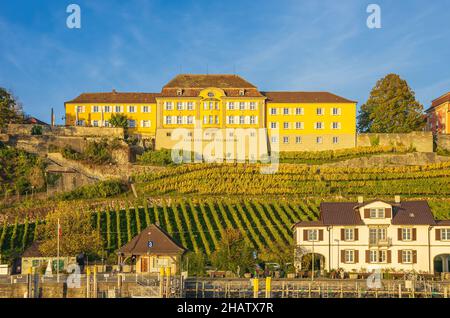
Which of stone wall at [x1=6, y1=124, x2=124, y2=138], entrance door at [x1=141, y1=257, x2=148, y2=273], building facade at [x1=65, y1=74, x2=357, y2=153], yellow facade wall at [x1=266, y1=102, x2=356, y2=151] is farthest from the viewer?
building facade at [x1=65, y1=74, x2=357, y2=153]

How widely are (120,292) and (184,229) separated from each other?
94.1 ft

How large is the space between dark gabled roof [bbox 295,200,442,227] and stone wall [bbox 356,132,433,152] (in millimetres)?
31193

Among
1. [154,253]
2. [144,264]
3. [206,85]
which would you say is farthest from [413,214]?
[206,85]

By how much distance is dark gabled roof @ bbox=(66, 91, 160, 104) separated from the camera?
111 metres

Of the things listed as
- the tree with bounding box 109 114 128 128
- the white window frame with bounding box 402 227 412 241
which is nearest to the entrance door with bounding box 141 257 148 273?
the white window frame with bounding box 402 227 412 241

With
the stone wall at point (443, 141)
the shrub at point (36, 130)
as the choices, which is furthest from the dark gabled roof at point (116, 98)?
the stone wall at point (443, 141)

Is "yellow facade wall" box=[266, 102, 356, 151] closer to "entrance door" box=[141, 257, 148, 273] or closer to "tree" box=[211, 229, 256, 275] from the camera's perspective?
"tree" box=[211, 229, 256, 275]

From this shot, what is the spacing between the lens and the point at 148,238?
219 feet

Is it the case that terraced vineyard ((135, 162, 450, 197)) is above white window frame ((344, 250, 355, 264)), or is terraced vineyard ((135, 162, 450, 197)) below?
above

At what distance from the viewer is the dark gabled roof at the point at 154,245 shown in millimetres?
65188

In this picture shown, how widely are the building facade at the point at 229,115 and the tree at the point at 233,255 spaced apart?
1403 inches

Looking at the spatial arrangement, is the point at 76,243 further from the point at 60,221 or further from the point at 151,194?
the point at 151,194

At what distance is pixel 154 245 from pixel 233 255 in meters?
5.93
